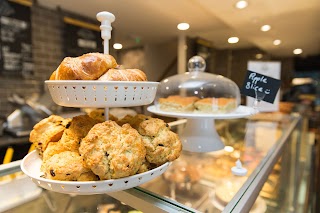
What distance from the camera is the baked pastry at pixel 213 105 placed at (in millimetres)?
994

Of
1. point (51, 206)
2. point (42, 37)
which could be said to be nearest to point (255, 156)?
point (51, 206)

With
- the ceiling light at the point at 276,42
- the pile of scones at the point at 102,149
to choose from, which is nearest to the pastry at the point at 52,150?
the pile of scones at the point at 102,149

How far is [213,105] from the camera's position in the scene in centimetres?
100

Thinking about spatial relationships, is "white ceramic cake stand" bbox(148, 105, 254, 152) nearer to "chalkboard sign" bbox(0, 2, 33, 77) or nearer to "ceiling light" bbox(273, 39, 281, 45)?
"chalkboard sign" bbox(0, 2, 33, 77)

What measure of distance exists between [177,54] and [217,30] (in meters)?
0.54

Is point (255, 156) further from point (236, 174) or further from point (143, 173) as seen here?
point (143, 173)

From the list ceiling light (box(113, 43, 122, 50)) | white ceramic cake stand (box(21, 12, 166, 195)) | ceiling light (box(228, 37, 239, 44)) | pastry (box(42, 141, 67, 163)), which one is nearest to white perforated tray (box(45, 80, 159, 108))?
white ceramic cake stand (box(21, 12, 166, 195))

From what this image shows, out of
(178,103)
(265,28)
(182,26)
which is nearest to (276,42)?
(265,28)

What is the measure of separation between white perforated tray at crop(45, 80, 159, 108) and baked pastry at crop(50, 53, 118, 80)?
0.03 m

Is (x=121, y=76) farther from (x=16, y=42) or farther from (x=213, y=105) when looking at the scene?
(x=16, y=42)

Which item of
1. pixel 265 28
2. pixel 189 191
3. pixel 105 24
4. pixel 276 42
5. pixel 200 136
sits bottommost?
pixel 189 191

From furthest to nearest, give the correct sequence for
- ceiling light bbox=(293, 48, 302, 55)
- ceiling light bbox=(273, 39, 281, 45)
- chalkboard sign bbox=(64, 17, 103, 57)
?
ceiling light bbox=(293, 48, 302, 55)
ceiling light bbox=(273, 39, 281, 45)
chalkboard sign bbox=(64, 17, 103, 57)

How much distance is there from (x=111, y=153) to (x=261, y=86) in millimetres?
712

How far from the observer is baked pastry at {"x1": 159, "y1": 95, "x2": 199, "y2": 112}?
1.02 metres
